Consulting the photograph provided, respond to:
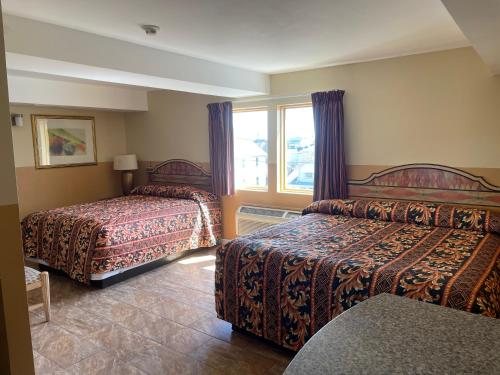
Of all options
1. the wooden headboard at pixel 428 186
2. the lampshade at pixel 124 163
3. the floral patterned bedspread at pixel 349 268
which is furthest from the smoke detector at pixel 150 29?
the lampshade at pixel 124 163

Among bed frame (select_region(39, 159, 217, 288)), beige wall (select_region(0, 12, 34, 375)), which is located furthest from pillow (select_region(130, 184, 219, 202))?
beige wall (select_region(0, 12, 34, 375))

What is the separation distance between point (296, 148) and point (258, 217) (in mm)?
961

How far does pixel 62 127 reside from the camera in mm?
5254

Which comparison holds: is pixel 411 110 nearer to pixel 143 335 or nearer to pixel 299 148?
pixel 299 148

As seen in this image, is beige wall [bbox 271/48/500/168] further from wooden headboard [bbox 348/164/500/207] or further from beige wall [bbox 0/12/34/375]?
beige wall [bbox 0/12/34/375]

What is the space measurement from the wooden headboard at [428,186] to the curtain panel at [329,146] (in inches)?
7.1

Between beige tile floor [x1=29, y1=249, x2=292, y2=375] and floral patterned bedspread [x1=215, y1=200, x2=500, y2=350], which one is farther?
beige tile floor [x1=29, y1=249, x2=292, y2=375]

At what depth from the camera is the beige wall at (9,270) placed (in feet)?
3.37

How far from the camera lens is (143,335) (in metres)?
2.77

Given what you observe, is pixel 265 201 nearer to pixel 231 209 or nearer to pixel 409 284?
pixel 231 209

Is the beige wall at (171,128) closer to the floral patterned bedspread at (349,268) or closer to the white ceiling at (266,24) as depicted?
the white ceiling at (266,24)

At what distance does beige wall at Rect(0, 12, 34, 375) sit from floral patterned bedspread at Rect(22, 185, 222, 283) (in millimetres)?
2590

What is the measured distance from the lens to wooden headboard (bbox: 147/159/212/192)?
206 inches

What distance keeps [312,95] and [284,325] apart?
253 centimetres
